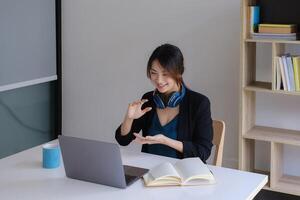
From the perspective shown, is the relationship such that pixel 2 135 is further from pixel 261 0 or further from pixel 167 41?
pixel 261 0

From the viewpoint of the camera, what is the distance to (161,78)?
272 cm

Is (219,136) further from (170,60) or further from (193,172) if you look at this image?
(193,172)

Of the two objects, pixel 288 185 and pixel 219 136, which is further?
pixel 288 185

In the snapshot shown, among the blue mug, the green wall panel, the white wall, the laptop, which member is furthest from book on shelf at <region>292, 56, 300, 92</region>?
the green wall panel

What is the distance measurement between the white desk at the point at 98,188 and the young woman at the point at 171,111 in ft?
1.15

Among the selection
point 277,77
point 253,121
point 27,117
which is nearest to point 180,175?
point 277,77

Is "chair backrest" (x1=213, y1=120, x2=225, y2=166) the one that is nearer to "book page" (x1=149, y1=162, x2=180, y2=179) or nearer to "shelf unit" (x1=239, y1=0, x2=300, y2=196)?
"book page" (x1=149, y1=162, x2=180, y2=179)

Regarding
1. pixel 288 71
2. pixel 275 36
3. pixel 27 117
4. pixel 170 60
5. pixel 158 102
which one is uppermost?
pixel 275 36

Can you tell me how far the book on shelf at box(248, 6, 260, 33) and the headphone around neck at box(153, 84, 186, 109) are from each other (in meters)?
0.94

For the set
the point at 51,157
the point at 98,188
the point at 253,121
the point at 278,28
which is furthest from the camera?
the point at 253,121

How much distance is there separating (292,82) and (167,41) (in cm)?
115

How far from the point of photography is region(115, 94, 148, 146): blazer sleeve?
2803mm

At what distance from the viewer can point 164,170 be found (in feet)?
7.21

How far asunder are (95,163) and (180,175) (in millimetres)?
344
